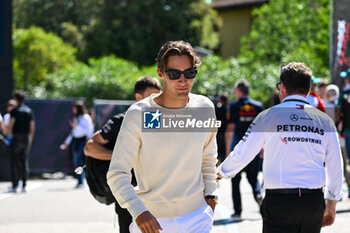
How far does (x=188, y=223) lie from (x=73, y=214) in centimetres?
641

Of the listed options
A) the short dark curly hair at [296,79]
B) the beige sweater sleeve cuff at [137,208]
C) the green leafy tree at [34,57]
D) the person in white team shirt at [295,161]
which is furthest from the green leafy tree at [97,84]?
the beige sweater sleeve cuff at [137,208]

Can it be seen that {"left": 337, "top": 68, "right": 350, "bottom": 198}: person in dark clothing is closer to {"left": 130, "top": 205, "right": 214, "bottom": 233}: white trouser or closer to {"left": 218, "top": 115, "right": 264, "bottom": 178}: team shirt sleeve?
{"left": 218, "top": 115, "right": 264, "bottom": 178}: team shirt sleeve

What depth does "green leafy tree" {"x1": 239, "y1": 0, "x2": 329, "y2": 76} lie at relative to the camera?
2931 centimetres

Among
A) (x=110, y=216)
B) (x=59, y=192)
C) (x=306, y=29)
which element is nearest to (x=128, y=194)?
(x=110, y=216)

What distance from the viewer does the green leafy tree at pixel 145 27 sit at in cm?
4453

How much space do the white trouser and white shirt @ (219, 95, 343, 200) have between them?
2.82 feet

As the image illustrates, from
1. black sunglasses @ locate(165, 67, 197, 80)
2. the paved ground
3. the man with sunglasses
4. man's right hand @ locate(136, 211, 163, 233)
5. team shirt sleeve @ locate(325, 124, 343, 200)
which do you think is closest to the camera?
man's right hand @ locate(136, 211, 163, 233)

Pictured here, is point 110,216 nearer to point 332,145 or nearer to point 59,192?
point 59,192

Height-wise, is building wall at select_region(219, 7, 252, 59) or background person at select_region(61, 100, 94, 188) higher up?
building wall at select_region(219, 7, 252, 59)

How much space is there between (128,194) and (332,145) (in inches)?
69.8

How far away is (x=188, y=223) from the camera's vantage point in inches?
145

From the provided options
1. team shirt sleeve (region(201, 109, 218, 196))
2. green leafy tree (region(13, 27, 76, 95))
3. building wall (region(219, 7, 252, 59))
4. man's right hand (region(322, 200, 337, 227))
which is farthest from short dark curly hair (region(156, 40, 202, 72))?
building wall (region(219, 7, 252, 59))

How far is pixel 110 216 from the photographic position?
31.5 ft

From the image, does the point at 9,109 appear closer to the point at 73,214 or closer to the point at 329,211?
the point at 73,214
